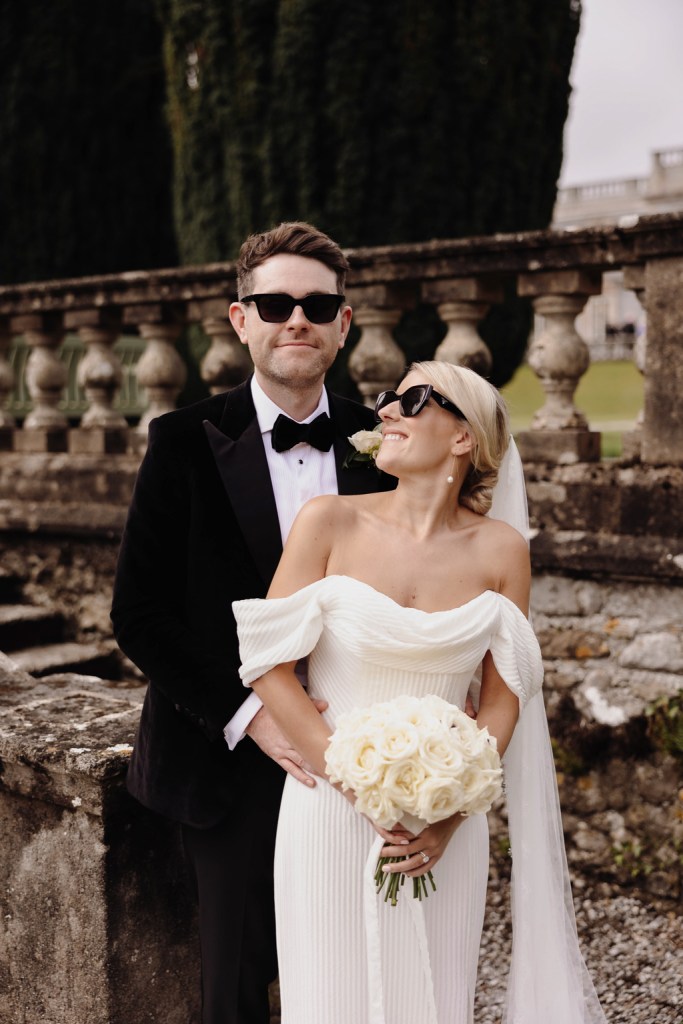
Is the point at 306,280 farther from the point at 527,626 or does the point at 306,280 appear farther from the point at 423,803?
the point at 423,803

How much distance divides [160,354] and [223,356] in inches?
18.2

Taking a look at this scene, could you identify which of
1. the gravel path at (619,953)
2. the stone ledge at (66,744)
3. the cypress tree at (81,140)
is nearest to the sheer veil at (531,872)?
the gravel path at (619,953)

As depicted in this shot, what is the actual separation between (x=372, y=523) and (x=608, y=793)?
248 centimetres

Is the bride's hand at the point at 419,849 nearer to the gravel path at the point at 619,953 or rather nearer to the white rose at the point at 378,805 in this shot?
the white rose at the point at 378,805

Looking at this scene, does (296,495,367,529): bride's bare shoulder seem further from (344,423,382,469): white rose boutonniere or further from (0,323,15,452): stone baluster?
(0,323,15,452): stone baluster

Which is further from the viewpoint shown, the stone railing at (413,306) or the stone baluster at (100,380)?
the stone baluster at (100,380)

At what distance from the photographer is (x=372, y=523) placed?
2195mm

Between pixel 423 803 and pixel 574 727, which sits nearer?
pixel 423 803

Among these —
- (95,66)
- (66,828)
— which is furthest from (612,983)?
(95,66)

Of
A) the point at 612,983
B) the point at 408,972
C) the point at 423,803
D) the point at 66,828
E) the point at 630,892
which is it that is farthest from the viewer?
the point at 630,892

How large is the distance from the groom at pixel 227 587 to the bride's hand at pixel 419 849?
1.22 feet

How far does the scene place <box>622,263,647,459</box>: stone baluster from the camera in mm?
4027

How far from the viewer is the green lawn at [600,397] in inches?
568

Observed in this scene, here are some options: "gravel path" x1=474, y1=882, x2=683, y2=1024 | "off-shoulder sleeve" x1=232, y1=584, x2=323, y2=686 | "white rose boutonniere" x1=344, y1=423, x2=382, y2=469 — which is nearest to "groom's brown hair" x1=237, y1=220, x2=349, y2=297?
"white rose boutonniere" x1=344, y1=423, x2=382, y2=469
